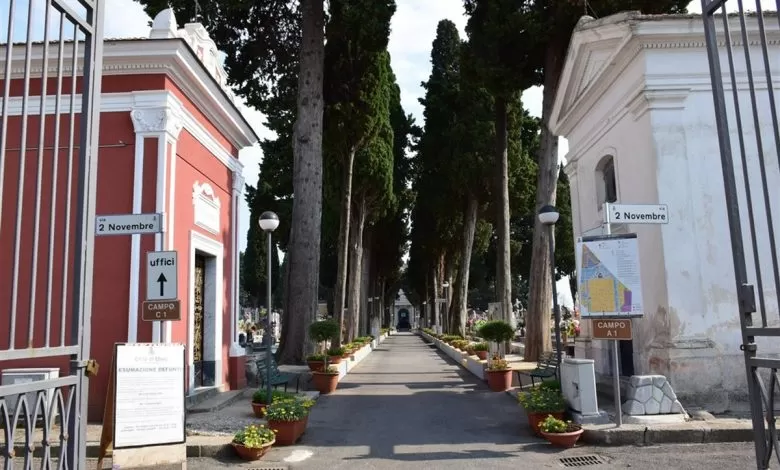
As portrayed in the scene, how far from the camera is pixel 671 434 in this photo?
306 inches

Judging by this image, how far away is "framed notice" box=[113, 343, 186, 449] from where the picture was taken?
6.28m

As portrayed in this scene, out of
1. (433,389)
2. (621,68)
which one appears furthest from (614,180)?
(433,389)

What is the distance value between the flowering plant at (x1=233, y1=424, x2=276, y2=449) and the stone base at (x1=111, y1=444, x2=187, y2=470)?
0.96 m

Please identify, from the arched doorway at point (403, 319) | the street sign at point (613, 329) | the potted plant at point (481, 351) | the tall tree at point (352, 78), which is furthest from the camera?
the arched doorway at point (403, 319)

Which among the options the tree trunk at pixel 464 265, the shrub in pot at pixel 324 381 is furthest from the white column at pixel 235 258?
the tree trunk at pixel 464 265

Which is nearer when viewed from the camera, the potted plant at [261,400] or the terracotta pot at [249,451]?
the terracotta pot at [249,451]

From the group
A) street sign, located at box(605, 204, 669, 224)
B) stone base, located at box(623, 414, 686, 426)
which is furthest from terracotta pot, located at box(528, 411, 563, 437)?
street sign, located at box(605, 204, 669, 224)

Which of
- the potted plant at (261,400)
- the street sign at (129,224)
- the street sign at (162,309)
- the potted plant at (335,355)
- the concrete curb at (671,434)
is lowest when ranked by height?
the concrete curb at (671,434)

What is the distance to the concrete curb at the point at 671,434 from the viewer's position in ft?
25.3

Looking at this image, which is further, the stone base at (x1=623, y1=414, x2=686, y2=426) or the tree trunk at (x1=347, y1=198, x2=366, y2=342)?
the tree trunk at (x1=347, y1=198, x2=366, y2=342)

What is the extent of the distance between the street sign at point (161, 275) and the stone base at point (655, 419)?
245 inches

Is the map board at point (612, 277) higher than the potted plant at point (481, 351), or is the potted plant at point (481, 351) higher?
the map board at point (612, 277)

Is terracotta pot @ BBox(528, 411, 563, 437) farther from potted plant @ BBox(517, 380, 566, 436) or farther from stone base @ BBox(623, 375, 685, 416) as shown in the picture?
stone base @ BBox(623, 375, 685, 416)

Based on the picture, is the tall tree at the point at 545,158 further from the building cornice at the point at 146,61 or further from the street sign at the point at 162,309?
the street sign at the point at 162,309
